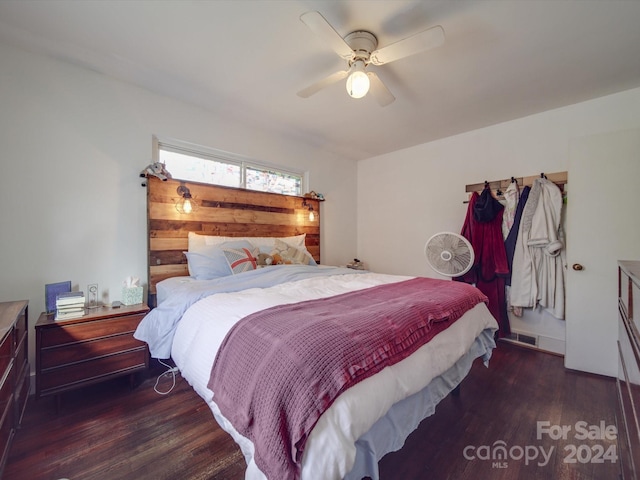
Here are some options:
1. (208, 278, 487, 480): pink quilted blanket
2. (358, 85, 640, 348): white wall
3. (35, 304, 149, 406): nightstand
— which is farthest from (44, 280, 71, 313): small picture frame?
(358, 85, 640, 348): white wall

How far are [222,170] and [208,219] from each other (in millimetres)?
636

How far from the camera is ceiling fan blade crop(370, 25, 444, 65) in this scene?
1.36 m

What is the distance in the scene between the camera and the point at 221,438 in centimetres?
145

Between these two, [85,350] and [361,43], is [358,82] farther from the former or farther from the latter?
[85,350]

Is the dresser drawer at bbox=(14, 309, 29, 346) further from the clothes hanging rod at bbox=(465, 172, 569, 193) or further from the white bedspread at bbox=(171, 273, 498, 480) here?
the clothes hanging rod at bbox=(465, 172, 569, 193)

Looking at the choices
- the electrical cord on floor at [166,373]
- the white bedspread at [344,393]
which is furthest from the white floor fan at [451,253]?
the electrical cord on floor at [166,373]

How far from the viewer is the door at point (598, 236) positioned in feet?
6.76

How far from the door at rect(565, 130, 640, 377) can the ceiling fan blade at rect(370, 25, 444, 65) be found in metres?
1.82

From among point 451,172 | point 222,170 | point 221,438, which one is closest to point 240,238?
point 222,170

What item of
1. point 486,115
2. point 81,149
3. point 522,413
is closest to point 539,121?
point 486,115

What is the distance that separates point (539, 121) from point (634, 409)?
2.80 meters

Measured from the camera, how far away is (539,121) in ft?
8.88

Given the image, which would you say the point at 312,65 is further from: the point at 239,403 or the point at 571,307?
the point at 571,307

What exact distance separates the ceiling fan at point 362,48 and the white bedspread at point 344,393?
1.38 m
